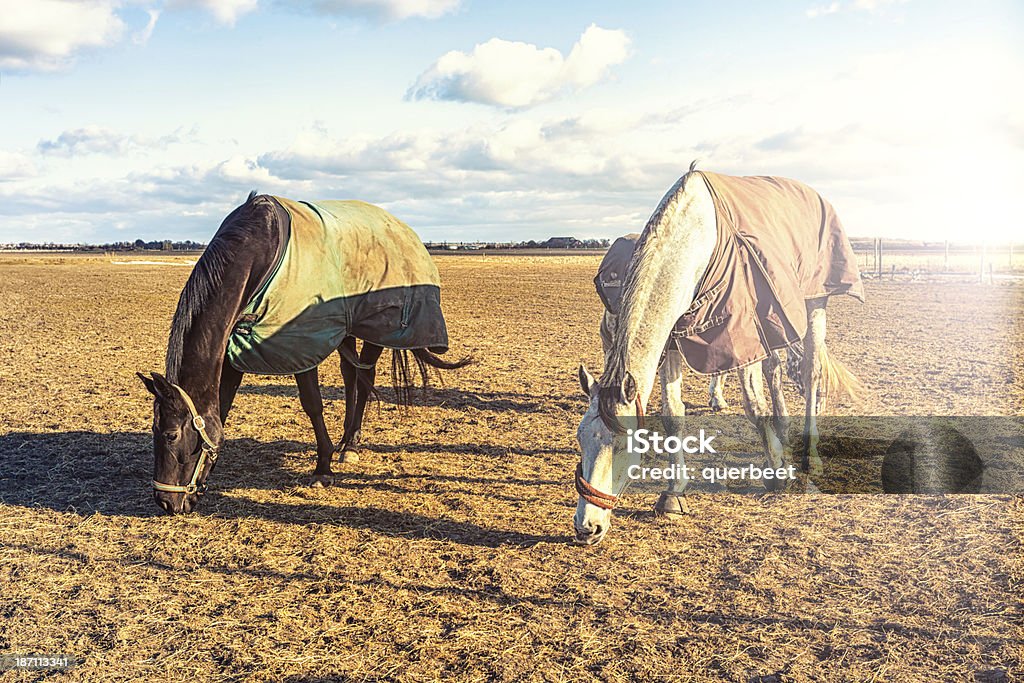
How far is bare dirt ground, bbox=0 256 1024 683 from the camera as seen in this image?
3461 mm

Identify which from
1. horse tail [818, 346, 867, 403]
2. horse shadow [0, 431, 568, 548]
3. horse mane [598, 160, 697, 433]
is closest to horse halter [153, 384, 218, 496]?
horse shadow [0, 431, 568, 548]

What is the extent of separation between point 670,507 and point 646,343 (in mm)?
1595

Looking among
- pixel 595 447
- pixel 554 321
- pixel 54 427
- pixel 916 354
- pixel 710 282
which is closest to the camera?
pixel 595 447

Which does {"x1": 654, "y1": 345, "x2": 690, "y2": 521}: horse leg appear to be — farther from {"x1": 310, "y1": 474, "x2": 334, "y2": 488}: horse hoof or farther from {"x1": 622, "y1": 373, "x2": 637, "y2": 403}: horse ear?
{"x1": 310, "y1": 474, "x2": 334, "y2": 488}: horse hoof

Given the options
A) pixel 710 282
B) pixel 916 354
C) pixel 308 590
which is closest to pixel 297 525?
pixel 308 590

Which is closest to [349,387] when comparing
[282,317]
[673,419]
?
[282,317]

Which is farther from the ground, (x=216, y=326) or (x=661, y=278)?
(x=661, y=278)

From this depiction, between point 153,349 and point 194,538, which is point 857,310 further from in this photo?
point 194,538

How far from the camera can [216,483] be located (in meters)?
6.13

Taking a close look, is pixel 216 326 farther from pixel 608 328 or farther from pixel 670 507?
pixel 670 507

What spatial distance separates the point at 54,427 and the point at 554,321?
11.5 metres

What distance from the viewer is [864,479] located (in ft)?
19.6

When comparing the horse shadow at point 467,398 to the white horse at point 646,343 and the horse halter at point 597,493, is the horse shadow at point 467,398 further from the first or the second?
the horse halter at point 597,493

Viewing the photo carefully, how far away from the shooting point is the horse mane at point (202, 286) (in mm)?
5016
